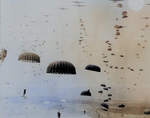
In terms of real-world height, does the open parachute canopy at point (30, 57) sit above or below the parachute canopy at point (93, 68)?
above

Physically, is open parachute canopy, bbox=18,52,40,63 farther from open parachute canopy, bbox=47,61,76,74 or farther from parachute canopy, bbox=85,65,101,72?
parachute canopy, bbox=85,65,101,72

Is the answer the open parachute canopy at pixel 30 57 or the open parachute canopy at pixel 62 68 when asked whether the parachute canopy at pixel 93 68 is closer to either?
the open parachute canopy at pixel 62 68

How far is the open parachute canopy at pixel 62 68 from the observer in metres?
1.02

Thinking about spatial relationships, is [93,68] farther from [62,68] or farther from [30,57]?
[30,57]

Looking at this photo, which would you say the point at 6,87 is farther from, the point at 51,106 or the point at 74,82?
the point at 74,82

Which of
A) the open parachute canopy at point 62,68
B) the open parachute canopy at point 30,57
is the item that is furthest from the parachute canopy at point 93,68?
the open parachute canopy at point 30,57

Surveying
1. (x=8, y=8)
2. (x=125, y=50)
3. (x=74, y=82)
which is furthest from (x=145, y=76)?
(x=8, y=8)

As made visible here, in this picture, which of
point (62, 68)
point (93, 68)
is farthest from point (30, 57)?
point (93, 68)

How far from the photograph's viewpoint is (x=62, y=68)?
1.02 metres

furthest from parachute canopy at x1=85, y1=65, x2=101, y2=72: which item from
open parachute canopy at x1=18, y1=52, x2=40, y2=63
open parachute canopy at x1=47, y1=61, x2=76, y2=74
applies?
open parachute canopy at x1=18, y1=52, x2=40, y2=63

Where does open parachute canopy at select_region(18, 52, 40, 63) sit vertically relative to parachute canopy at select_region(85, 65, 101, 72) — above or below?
above

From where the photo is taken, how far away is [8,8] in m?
1.11

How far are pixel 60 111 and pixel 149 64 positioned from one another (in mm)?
678

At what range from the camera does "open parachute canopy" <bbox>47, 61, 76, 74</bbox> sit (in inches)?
40.1
